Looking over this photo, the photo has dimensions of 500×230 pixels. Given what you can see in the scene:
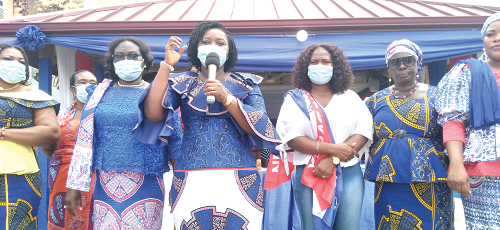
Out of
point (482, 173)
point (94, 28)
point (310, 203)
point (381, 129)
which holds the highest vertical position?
point (94, 28)

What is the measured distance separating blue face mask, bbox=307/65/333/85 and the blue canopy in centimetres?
278

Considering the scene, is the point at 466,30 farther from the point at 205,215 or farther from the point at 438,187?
the point at 205,215

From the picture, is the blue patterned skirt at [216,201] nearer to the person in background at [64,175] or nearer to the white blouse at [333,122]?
the white blouse at [333,122]

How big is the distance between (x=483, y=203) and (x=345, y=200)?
775 mm

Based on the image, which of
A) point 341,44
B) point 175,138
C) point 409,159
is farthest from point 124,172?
point 341,44

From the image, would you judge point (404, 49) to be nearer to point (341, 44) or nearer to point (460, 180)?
point (460, 180)

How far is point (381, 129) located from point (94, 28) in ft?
14.4

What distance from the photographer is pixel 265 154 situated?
612cm

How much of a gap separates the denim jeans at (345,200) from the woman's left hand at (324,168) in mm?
119

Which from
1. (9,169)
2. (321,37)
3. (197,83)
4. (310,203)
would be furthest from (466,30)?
(9,169)

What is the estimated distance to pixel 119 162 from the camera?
2402mm

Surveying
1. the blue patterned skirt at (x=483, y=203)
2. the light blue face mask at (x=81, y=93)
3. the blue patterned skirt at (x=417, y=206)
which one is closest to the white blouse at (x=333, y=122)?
the blue patterned skirt at (x=417, y=206)

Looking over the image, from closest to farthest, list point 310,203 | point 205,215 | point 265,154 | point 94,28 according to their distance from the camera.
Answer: point 205,215 < point 310,203 < point 94,28 < point 265,154

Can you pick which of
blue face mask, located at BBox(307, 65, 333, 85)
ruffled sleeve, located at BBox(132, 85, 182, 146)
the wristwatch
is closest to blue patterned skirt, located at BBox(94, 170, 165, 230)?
ruffled sleeve, located at BBox(132, 85, 182, 146)
